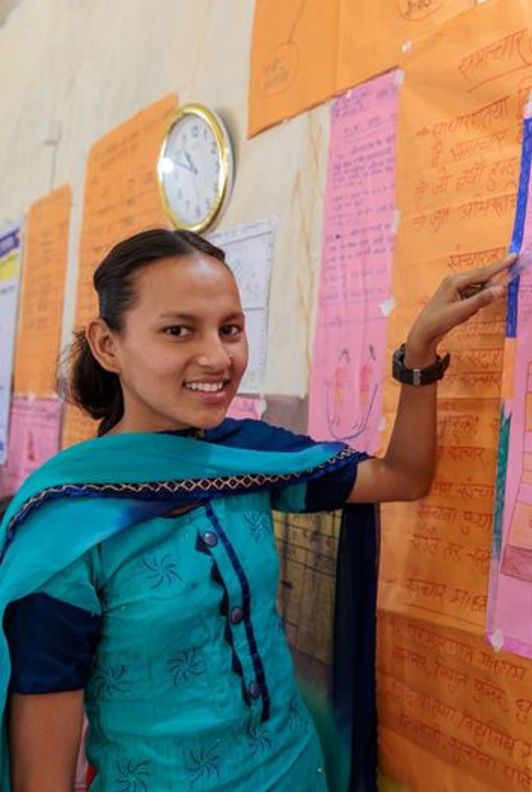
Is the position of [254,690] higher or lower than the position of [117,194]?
lower

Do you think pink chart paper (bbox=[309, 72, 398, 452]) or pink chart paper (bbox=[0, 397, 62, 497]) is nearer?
pink chart paper (bbox=[309, 72, 398, 452])

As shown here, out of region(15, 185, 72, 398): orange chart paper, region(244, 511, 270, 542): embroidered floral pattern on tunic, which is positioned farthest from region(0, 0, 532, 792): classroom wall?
region(15, 185, 72, 398): orange chart paper

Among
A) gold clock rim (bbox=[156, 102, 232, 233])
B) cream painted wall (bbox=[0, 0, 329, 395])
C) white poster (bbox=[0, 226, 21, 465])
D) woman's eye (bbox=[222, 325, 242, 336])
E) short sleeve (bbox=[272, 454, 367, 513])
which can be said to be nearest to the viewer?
woman's eye (bbox=[222, 325, 242, 336])

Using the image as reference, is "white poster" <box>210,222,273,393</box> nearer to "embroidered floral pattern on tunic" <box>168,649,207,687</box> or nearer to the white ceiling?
"embroidered floral pattern on tunic" <box>168,649,207,687</box>

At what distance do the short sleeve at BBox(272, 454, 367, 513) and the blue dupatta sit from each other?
1cm

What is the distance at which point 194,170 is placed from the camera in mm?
1573

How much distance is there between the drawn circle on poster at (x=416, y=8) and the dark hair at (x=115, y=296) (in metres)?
0.43

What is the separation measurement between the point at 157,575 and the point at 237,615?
0.33ft

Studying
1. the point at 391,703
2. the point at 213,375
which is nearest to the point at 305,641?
the point at 391,703

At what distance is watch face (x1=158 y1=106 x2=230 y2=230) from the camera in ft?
4.93

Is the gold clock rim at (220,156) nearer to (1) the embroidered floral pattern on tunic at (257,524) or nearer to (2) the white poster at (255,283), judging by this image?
(2) the white poster at (255,283)

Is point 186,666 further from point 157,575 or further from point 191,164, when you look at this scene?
point 191,164

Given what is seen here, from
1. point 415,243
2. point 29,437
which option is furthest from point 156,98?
point 29,437

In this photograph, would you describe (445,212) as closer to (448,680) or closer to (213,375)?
(213,375)
